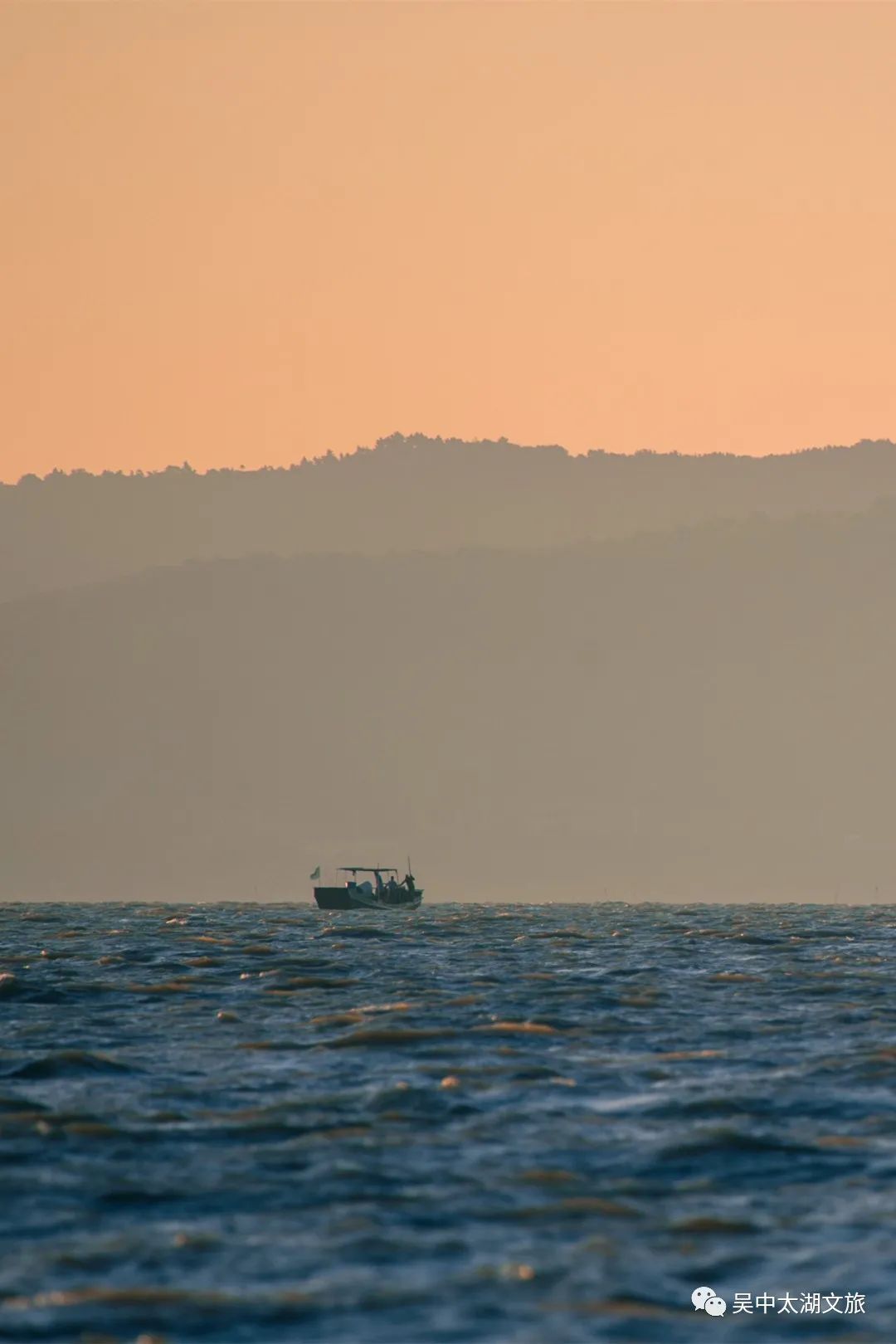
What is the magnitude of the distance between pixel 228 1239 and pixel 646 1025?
20193 millimetres

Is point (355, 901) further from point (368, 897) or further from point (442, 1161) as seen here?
point (442, 1161)

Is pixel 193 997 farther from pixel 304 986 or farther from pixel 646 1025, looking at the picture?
pixel 646 1025

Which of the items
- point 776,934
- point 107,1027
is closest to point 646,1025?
point 107,1027

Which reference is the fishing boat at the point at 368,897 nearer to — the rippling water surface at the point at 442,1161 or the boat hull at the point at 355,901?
the boat hull at the point at 355,901

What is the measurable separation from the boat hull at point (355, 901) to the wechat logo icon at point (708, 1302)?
128827mm

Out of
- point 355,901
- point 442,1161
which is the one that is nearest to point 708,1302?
point 442,1161

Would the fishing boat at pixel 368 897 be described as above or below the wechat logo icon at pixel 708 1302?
above

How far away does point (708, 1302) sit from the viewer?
22.3 metres

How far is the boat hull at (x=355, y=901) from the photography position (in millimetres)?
152988

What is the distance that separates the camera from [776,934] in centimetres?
9069

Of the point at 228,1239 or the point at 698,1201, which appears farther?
the point at 698,1201

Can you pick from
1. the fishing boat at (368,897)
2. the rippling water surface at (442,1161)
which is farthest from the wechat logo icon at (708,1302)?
the fishing boat at (368,897)

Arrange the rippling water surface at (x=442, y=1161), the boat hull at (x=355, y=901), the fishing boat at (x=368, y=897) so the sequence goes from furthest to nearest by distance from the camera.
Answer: the fishing boat at (x=368, y=897)
the boat hull at (x=355, y=901)
the rippling water surface at (x=442, y=1161)

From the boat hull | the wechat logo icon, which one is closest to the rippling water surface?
the wechat logo icon
